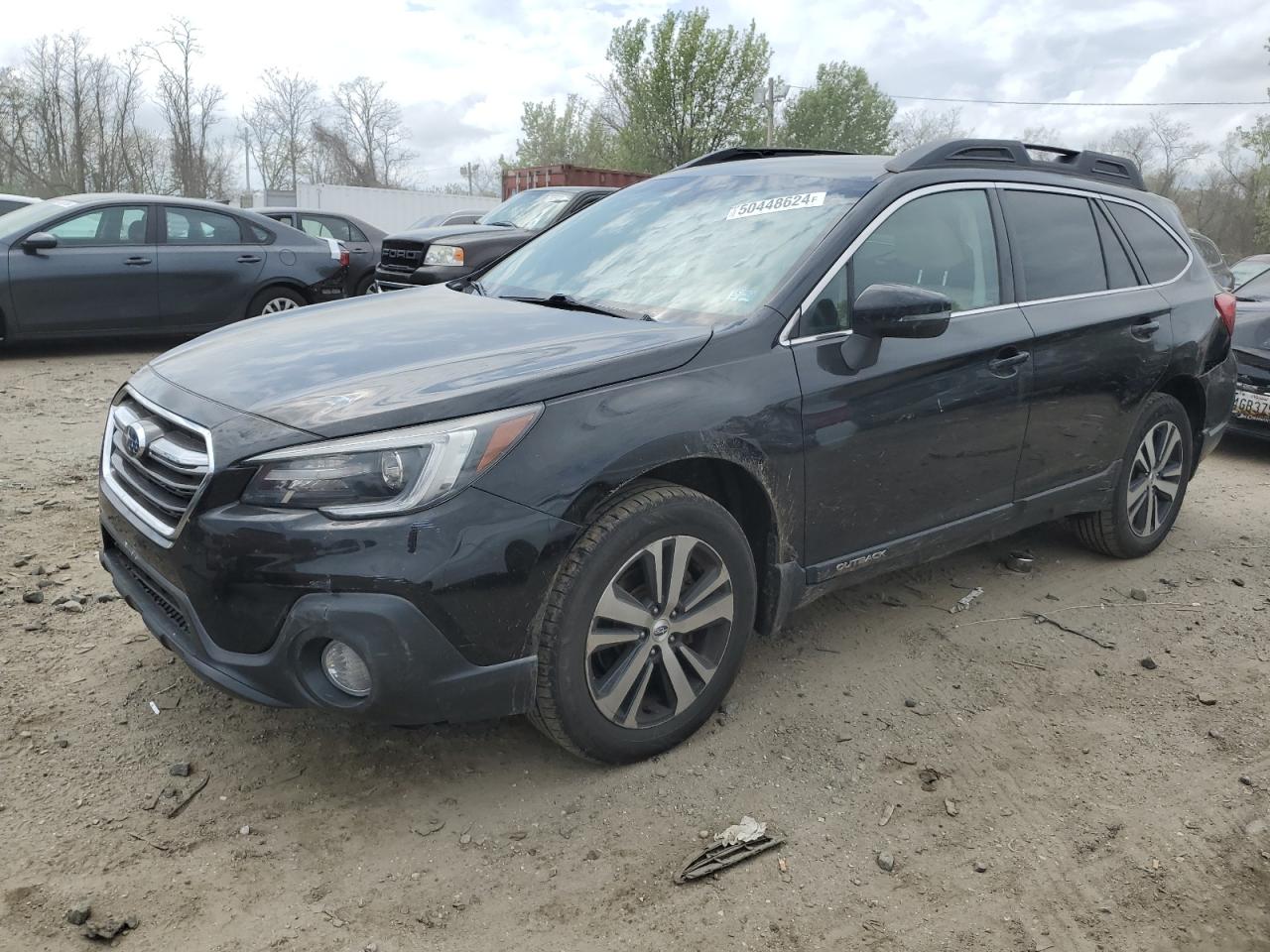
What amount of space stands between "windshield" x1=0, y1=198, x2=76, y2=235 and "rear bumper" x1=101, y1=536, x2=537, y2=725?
727cm

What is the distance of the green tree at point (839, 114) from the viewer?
4688 centimetres

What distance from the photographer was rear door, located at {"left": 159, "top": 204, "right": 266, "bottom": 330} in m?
8.99

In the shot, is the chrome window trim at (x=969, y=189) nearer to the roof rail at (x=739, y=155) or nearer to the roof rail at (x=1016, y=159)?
the roof rail at (x=1016, y=159)

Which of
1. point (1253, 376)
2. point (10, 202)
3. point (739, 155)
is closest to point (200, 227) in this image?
point (10, 202)

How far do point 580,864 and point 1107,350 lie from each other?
3.02 meters

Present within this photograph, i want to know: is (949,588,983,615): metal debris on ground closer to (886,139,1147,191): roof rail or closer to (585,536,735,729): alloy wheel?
(585,536,735,729): alloy wheel

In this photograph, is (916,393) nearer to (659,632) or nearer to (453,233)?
(659,632)

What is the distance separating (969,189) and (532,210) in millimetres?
8142

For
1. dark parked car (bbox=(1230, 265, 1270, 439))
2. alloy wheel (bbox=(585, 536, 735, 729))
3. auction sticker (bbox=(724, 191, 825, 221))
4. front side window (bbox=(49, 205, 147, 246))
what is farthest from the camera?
front side window (bbox=(49, 205, 147, 246))

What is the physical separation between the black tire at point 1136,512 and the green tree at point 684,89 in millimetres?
31767

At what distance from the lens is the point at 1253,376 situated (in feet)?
23.7

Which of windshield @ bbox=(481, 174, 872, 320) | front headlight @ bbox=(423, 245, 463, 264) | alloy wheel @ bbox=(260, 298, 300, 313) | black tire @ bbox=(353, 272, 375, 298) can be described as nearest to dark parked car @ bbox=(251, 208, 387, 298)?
black tire @ bbox=(353, 272, 375, 298)

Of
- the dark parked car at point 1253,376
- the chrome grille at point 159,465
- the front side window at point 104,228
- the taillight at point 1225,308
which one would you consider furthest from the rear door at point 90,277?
the dark parked car at point 1253,376

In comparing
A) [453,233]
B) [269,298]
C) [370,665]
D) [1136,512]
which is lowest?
[1136,512]
